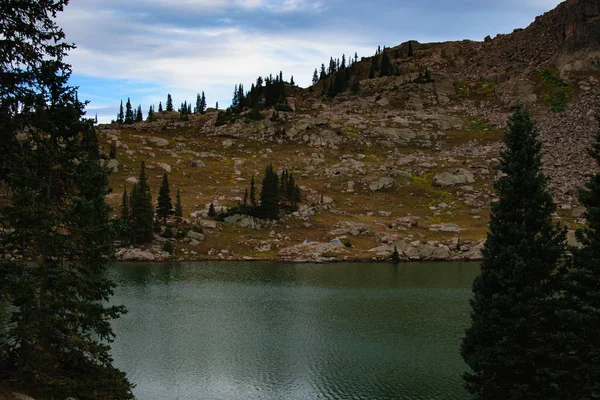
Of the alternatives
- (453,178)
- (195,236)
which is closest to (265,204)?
(195,236)

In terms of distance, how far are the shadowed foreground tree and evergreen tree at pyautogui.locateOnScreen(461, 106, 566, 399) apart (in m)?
21.0

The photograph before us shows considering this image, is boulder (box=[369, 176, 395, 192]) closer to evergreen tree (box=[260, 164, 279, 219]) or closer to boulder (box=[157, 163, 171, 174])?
evergreen tree (box=[260, 164, 279, 219])

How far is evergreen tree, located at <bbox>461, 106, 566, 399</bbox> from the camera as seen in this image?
28.0 metres

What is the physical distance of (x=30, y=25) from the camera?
1998cm

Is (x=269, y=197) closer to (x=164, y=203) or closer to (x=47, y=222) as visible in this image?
(x=164, y=203)

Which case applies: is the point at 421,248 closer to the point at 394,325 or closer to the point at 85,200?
the point at 394,325

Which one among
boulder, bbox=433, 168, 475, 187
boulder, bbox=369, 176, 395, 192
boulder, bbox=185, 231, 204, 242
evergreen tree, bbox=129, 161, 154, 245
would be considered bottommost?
boulder, bbox=185, 231, 204, 242

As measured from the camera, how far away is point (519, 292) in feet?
94.0

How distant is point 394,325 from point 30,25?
162ft

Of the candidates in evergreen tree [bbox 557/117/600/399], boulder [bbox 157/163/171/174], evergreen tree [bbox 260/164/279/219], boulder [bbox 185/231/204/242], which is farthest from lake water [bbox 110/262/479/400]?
boulder [bbox 157/163/171/174]

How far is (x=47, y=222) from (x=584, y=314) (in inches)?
1066

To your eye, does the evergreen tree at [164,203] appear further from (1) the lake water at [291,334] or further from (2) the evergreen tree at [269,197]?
(1) the lake water at [291,334]

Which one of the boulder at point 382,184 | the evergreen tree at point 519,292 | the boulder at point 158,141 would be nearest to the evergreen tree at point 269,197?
the boulder at point 382,184

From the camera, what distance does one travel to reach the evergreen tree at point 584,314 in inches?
1010
